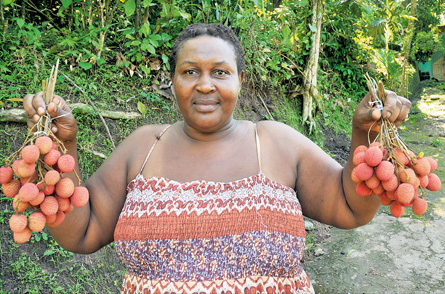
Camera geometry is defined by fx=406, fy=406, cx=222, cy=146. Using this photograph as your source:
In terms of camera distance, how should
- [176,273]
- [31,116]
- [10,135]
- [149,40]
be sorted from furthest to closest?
[149,40] → [10,135] → [176,273] → [31,116]

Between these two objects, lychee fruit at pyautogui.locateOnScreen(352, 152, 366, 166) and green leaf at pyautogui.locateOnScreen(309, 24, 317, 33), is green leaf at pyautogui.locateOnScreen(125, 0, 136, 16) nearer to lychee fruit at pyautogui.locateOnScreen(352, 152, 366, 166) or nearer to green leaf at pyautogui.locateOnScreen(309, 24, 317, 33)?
lychee fruit at pyautogui.locateOnScreen(352, 152, 366, 166)

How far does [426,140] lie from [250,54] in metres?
3.89

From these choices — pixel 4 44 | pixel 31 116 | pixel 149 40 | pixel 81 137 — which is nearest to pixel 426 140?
pixel 149 40

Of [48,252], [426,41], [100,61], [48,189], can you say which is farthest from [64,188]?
[426,41]

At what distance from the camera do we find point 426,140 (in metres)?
6.57

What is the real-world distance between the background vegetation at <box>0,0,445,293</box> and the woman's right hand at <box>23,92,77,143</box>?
0.35m

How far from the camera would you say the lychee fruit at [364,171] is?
3.75 feet

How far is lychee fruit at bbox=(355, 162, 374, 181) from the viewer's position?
114 cm

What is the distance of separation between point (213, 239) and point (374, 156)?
0.60 m

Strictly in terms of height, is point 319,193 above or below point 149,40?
below

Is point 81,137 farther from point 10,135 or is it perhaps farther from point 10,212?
point 10,212

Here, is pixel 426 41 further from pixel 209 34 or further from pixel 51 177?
pixel 51 177

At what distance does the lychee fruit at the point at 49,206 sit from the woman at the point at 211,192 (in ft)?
0.94

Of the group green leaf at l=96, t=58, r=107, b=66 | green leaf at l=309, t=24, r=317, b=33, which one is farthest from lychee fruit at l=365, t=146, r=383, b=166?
green leaf at l=309, t=24, r=317, b=33
